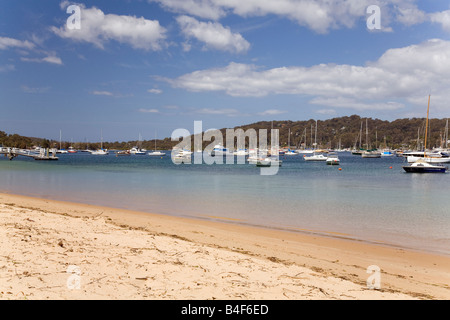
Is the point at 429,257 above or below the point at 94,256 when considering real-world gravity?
below

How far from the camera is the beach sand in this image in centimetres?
474

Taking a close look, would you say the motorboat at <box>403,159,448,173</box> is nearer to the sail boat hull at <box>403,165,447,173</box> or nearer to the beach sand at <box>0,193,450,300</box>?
the sail boat hull at <box>403,165,447,173</box>

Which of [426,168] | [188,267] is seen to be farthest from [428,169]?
[188,267]

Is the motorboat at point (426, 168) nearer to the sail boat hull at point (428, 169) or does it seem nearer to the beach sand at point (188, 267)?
the sail boat hull at point (428, 169)

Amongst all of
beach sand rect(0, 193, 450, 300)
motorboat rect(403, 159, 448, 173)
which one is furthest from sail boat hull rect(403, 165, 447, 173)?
beach sand rect(0, 193, 450, 300)

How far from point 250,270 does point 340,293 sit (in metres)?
1.55

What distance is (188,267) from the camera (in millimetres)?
5840

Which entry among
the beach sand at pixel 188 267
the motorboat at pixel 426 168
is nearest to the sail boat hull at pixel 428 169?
the motorboat at pixel 426 168

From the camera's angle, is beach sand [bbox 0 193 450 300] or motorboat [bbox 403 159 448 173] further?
motorboat [bbox 403 159 448 173]

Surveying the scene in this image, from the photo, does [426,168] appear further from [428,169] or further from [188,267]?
[188,267]

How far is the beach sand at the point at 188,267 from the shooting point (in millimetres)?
4738

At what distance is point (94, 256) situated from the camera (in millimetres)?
6172
